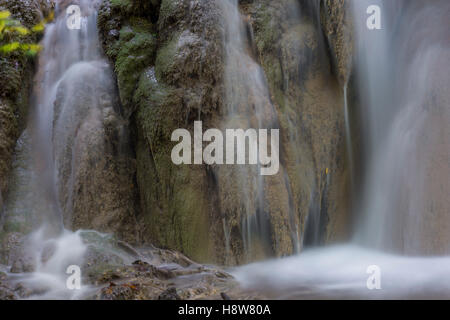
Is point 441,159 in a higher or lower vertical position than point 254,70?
lower

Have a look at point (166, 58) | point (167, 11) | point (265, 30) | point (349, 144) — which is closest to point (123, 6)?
point (167, 11)

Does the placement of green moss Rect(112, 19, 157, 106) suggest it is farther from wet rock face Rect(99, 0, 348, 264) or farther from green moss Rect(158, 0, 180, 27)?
green moss Rect(158, 0, 180, 27)

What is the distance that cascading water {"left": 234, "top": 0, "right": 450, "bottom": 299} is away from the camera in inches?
197

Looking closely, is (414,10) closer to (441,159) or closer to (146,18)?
(441,159)

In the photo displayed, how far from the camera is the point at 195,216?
5.82 m

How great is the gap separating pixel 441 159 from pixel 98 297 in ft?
16.2

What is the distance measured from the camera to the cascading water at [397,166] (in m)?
5.02
